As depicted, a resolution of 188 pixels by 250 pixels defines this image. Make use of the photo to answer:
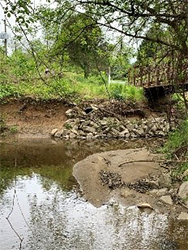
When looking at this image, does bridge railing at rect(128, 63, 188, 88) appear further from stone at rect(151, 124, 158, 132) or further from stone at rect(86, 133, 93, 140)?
stone at rect(86, 133, 93, 140)

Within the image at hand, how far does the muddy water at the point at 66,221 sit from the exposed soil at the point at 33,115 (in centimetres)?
634

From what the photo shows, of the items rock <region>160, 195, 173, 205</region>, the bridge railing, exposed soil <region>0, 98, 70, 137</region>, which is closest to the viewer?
rock <region>160, 195, 173, 205</region>

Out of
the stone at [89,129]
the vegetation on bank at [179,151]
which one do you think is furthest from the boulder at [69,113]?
the vegetation on bank at [179,151]

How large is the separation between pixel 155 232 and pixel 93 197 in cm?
208

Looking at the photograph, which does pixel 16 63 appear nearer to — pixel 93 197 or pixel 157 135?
pixel 157 135

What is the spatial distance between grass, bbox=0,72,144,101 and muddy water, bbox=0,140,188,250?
298 inches

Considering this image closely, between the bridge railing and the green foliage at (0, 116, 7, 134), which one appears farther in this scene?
the green foliage at (0, 116, 7, 134)

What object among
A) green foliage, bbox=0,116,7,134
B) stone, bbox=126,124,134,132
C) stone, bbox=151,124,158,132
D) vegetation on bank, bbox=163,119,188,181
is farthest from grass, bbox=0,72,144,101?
vegetation on bank, bbox=163,119,188,181

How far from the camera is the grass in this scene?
17.5 metres

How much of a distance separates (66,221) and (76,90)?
501 inches

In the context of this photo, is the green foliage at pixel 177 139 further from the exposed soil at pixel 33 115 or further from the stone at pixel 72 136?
the exposed soil at pixel 33 115

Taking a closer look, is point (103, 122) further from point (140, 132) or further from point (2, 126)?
point (2, 126)

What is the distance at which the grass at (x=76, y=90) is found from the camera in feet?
57.4

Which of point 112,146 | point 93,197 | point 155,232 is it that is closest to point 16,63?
point 112,146
